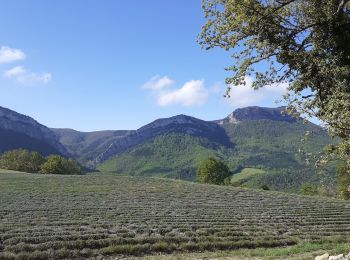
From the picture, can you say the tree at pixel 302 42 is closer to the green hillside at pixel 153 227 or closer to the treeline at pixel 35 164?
the green hillside at pixel 153 227

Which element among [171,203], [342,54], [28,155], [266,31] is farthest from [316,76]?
[28,155]

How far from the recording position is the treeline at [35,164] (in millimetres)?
115062

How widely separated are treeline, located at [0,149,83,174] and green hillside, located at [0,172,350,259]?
Result: 233 feet

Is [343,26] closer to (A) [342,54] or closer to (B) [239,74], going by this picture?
(A) [342,54]

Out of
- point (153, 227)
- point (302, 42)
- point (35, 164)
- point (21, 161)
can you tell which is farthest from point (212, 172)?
point (302, 42)

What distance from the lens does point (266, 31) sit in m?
16.4

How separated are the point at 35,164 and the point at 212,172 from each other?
53.8 metres

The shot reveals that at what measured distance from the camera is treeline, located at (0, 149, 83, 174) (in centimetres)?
11506

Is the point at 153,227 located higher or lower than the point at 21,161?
lower

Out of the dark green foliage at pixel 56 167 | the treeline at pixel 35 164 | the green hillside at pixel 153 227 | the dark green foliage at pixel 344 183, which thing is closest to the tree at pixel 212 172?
the dark green foliage at pixel 344 183

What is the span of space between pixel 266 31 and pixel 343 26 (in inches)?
114

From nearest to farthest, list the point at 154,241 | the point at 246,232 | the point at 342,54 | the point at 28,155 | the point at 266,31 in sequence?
the point at 342,54
the point at 266,31
the point at 154,241
the point at 246,232
the point at 28,155

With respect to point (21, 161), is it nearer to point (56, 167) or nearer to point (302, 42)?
point (56, 167)

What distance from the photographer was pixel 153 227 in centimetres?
2672
